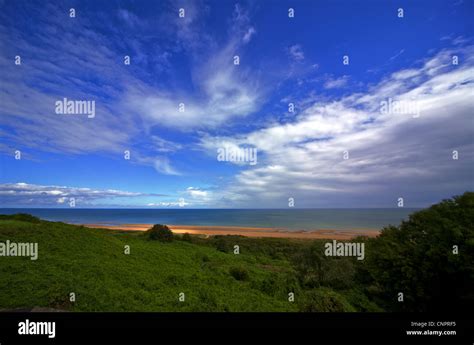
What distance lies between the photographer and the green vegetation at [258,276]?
19.5 feet

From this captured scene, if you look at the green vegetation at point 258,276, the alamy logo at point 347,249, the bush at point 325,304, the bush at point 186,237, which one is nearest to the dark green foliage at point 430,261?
the green vegetation at point 258,276

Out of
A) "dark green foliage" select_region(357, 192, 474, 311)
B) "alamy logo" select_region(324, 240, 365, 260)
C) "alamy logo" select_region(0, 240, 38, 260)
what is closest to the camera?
"dark green foliage" select_region(357, 192, 474, 311)

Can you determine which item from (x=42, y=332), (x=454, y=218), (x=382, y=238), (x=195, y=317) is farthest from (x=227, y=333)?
(x=454, y=218)

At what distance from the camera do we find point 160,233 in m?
Answer: 17.7

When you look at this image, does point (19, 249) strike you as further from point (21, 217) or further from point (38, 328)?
point (38, 328)

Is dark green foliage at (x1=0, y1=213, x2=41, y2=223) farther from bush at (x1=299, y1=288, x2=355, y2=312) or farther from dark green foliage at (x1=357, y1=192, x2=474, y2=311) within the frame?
dark green foliage at (x1=357, y1=192, x2=474, y2=311)

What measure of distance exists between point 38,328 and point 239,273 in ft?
25.6

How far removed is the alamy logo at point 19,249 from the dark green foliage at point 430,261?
1236 cm

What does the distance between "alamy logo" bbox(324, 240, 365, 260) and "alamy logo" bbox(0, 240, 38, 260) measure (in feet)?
36.0

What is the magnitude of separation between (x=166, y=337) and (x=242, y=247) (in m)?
13.9

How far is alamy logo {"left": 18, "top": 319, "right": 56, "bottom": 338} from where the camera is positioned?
4.26 metres

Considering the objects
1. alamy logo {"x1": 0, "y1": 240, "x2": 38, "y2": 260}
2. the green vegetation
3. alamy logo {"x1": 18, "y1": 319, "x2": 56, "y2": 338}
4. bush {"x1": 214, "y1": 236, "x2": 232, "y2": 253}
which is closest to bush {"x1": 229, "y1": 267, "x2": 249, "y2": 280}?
the green vegetation

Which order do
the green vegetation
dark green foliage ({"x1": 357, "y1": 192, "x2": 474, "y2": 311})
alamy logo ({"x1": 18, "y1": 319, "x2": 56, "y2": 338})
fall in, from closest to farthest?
1. alamy logo ({"x1": 18, "y1": 319, "x2": 56, "y2": 338})
2. dark green foliage ({"x1": 357, "y1": 192, "x2": 474, "y2": 311})
3. the green vegetation

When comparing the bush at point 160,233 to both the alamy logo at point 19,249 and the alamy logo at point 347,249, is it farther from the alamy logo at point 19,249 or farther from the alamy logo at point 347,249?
the alamy logo at point 347,249
